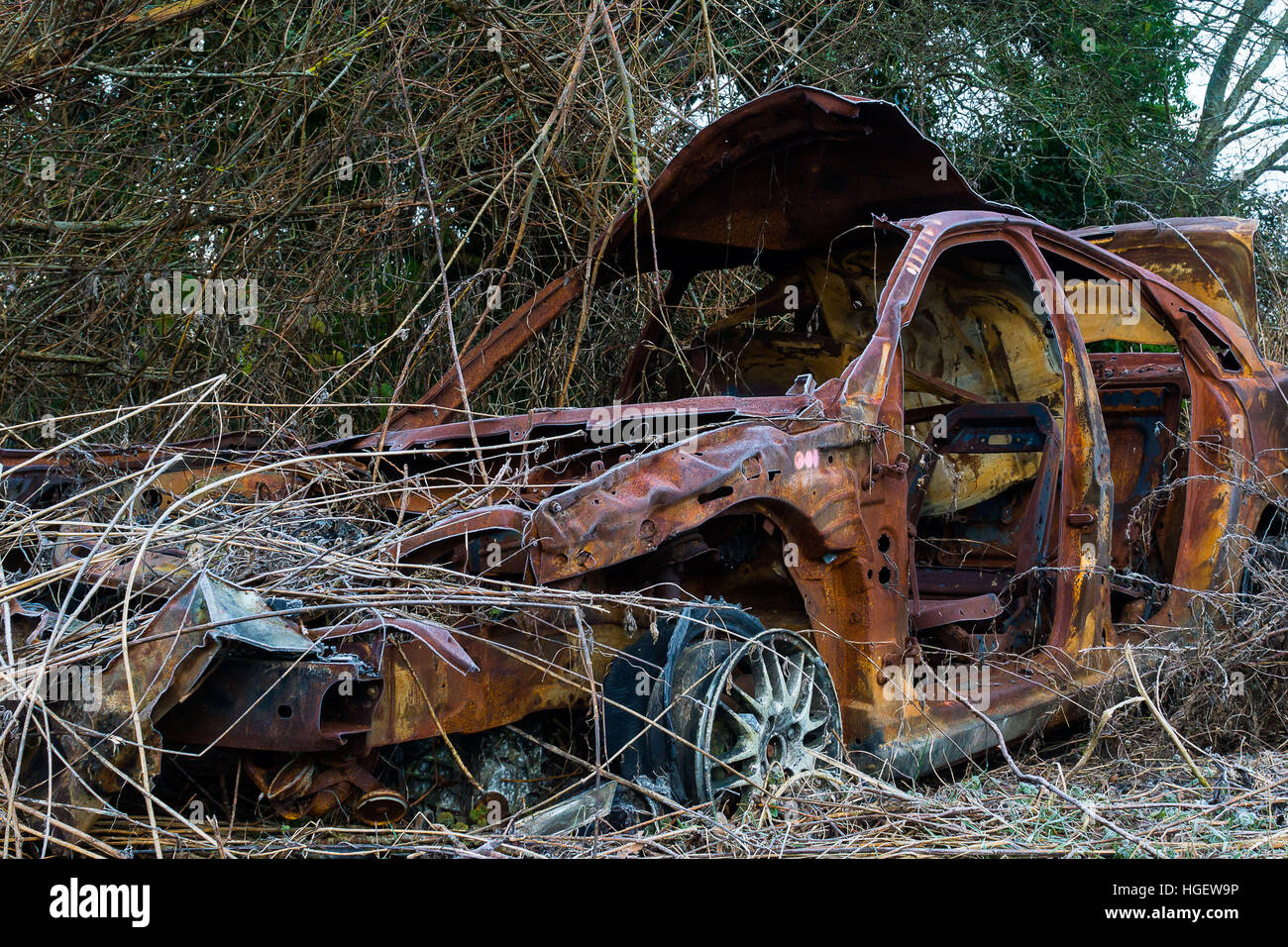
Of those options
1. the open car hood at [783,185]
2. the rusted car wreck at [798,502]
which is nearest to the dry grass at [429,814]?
the rusted car wreck at [798,502]

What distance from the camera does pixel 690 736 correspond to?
287 centimetres

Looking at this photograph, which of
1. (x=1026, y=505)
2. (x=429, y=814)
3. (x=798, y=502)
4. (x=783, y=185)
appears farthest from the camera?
(x=783, y=185)

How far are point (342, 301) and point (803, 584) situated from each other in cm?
462

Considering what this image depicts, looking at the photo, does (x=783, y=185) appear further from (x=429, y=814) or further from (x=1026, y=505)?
(x=429, y=814)

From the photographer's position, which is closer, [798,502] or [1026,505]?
[798,502]

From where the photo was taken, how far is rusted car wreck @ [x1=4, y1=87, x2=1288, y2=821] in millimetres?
2713

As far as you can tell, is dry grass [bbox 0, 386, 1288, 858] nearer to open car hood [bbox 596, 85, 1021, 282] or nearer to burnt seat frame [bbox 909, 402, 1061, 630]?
burnt seat frame [bbox 909, 402, 1061, 630]

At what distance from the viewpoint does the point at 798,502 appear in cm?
328

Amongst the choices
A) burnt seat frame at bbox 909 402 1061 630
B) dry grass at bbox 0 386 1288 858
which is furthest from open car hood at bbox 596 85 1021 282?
dry grass at bbox 0 386 1288 858

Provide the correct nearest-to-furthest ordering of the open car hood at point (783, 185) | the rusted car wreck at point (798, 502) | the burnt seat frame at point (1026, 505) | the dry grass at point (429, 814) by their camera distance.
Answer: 1. the dry grass at point (429, 814)
2. the rusted car wreck at point (798, 502)
3. the burnt seat frame at point (1026, 505)
4. the open car hood at point (783, 185)

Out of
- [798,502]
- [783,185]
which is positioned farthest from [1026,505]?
[798,502]

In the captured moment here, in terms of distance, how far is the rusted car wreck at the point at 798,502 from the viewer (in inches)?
107

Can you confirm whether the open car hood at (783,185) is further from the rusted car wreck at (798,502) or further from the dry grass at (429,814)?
the dry grass at (429,814)

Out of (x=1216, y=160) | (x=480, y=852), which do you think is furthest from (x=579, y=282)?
(x=1216, y=160)
